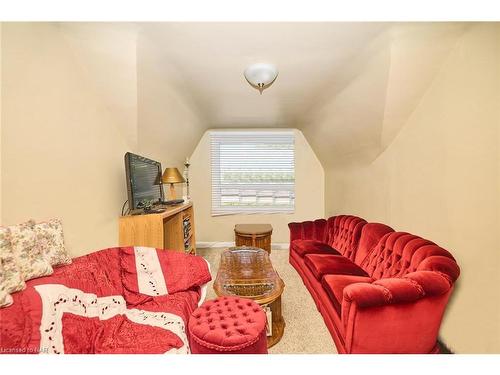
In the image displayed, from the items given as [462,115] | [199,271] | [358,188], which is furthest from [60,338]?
[358,188]

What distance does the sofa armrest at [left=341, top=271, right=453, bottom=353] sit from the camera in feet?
4.96

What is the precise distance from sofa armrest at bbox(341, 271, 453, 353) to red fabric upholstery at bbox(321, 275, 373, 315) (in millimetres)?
348

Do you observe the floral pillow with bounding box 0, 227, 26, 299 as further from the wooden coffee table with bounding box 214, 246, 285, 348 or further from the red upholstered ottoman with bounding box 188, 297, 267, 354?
the wooden coffee table with bounding box 214, 246, 285, 348

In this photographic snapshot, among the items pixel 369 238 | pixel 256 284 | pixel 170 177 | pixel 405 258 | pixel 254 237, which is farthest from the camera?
pixel 254 237

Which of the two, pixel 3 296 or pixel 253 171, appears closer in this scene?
pixel 3 296

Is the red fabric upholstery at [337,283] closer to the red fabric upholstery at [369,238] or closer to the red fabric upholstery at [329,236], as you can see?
the red fabric upholstery at [369,238]

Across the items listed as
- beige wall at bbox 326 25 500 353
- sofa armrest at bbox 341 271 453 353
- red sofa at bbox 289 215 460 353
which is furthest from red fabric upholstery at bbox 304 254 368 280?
sofa armrest at bbox 341 271 453 353

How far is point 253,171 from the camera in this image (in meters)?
4.98

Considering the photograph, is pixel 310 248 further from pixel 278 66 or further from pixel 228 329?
pixel 278 66

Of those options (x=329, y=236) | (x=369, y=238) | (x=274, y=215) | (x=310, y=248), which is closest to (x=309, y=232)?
(x=329, y=236)

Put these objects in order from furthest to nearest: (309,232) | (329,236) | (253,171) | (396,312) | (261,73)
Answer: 1. (253,171)
2. (309,232)
3. (329,236)
4. (261,73)
5. (396,312)

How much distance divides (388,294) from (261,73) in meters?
2.14
